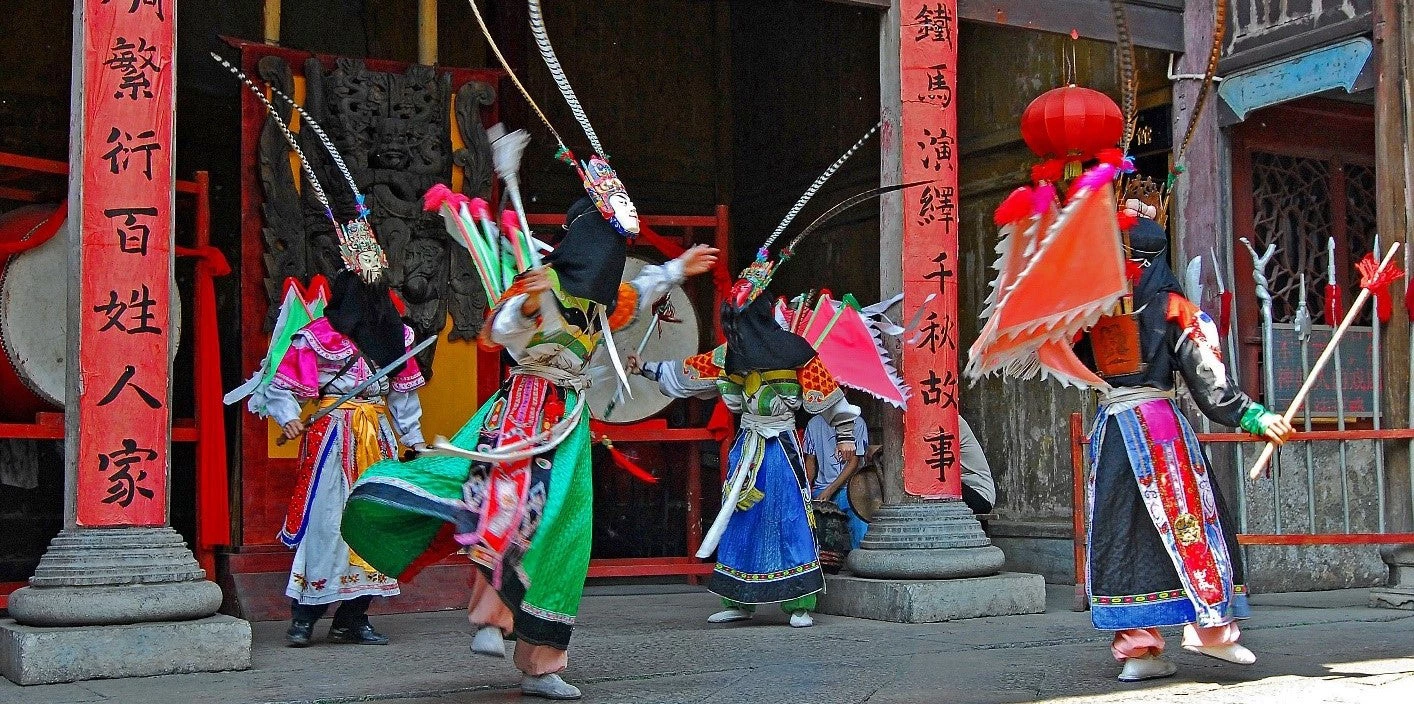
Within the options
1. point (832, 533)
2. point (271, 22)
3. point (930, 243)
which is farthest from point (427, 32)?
point (832, 533)

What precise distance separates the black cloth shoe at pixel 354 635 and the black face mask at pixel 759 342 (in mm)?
2083

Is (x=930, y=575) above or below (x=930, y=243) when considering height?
below

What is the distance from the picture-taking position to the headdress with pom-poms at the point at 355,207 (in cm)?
640

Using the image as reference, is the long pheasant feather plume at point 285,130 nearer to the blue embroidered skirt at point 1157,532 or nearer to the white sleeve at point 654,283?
the white sleeve at point 654,283

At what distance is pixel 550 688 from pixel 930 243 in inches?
133

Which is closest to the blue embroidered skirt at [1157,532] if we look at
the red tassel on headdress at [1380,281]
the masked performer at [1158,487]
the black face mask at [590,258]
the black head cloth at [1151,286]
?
the masked performer at [1158,487]

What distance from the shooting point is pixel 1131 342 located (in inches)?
204

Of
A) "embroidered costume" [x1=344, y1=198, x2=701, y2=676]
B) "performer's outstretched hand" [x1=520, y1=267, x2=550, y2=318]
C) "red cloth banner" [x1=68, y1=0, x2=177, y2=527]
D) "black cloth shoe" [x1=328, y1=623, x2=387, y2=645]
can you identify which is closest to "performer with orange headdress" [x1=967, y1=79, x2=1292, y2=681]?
"embroidered costume" [x1=344, y1=198, x2=701, y2=676]

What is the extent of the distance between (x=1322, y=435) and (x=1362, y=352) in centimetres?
153

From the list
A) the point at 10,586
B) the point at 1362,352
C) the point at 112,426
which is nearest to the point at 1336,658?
the point at 1362,352

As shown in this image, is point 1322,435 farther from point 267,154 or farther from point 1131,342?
point 267,154

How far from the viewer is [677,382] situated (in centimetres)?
736

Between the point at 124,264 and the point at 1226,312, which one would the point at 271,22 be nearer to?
the point at 124,264

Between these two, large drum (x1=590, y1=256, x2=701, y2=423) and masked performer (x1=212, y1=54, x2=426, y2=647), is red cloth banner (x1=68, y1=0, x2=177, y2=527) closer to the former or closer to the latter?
masked performer (x1=212, y1=54, x2=426, y2=647)
